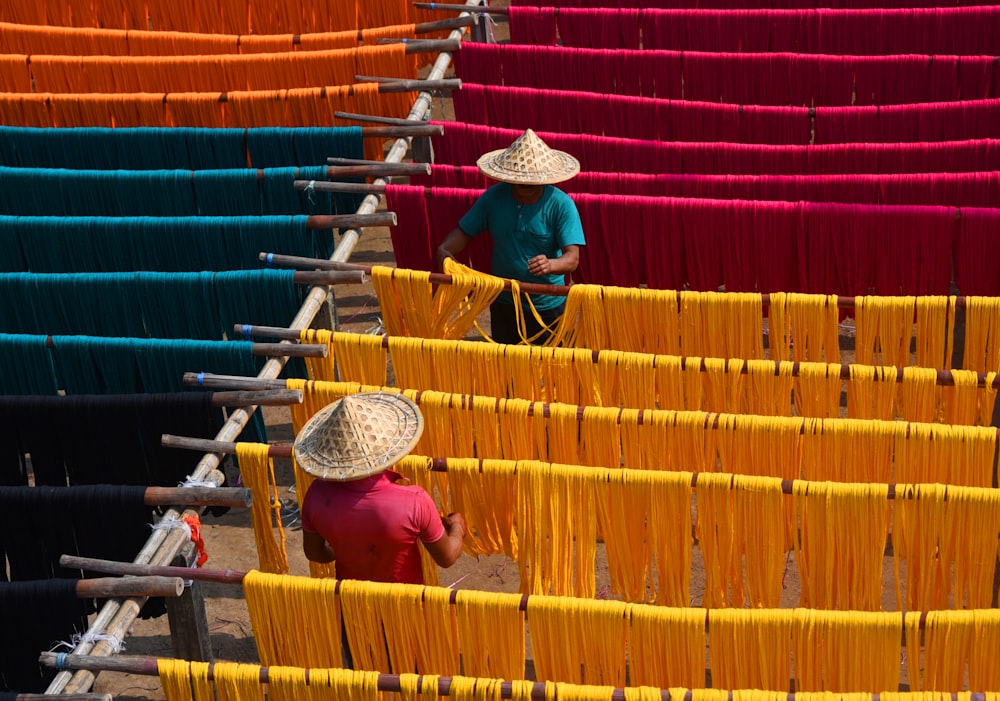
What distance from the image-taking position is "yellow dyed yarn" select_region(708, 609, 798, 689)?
4.25 m

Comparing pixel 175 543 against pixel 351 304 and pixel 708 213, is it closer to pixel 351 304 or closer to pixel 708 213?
pixel 708 213

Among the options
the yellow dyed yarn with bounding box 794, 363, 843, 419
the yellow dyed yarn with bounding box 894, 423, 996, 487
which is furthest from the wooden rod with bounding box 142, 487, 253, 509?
A: the yellow dyed yarn with bounding box 894, 423, 996, 487

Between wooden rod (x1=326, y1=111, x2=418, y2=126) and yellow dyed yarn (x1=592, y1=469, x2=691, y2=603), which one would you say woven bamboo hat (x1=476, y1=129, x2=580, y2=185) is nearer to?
wooden rod (x1=326, y1=111, x2=418, y2=126)

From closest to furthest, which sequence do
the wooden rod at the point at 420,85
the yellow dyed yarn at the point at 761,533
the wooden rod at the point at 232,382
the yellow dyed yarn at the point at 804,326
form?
1. the yellow dyed yarn at the point at 761,533
2. the wooden rod at the point at 232,382
3. the yellow dyed yarn at the point at 804,326
4. the wooden rod at the point at 420,85

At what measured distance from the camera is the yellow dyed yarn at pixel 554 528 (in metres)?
4.95

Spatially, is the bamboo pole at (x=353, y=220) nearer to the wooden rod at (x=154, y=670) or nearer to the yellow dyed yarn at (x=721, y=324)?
the yellow dyed yarn at (x=721, y=324)

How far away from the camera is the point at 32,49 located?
9.89m

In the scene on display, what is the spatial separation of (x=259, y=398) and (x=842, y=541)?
97.8 inches

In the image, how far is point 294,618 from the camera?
14.9ft

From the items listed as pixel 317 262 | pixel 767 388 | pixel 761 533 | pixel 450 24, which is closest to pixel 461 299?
pixel 317 262

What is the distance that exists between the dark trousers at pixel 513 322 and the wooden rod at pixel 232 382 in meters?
1.63

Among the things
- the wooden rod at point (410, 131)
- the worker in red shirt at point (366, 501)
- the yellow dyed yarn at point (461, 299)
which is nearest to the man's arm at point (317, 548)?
the worker in red shirt at point (366, 501)

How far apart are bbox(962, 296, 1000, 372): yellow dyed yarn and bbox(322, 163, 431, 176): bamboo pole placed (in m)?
3.00

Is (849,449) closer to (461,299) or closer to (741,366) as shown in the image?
(741,366)
